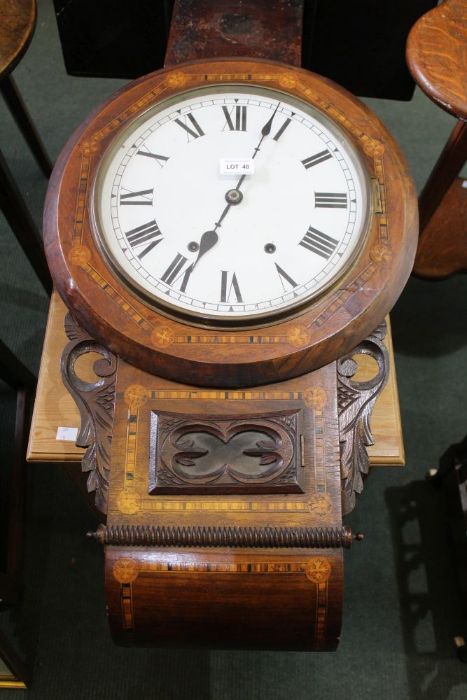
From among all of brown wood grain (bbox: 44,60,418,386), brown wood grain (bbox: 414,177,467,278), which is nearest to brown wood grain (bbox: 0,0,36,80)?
brown wood grain (bbox: 44,60,418,386)

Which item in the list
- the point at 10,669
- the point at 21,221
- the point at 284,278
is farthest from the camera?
the point at 21,221

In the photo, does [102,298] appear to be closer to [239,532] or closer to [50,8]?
[239,532]

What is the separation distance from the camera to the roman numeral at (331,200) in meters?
1.32

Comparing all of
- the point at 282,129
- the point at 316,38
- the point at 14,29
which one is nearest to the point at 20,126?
the point at 14,29

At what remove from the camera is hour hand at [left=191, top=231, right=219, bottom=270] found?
50.7 inches

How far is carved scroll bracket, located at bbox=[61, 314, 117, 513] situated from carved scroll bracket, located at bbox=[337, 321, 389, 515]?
0.39 m

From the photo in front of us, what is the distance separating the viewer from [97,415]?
125cm

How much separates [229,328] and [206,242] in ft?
0.56

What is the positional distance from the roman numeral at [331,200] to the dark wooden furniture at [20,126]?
68 centimetres

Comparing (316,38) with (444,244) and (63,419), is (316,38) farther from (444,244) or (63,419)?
(63,419)

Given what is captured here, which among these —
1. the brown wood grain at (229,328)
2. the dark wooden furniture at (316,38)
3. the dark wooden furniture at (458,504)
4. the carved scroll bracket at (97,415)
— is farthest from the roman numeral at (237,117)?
the dark wooden furniture at (458,504)

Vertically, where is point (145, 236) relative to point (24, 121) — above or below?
below

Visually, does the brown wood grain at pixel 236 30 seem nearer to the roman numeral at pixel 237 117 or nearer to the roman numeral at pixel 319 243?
the roman numeral at pixel 237 117

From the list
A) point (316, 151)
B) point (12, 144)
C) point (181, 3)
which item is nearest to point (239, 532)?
point (316, 151)
